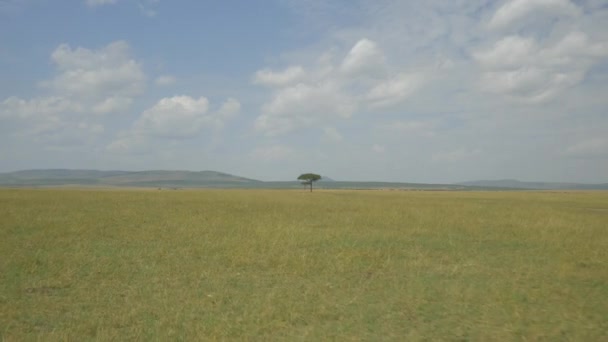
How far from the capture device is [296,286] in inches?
446

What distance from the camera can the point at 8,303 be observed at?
950 centimetres

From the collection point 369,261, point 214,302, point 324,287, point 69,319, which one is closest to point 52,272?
point 69,319

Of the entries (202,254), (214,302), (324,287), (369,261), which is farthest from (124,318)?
(369,261)

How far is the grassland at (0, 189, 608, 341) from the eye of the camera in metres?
8.09

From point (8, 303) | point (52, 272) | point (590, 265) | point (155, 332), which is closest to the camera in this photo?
point (155, 332)

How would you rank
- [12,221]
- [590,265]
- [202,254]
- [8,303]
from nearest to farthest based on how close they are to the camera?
[8,303] → [590,265] → [202,254] → [12,221]

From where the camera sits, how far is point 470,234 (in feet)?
74.6

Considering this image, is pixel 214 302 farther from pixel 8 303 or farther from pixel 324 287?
pixel 8 303

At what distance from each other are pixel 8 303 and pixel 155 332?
13.6 feet

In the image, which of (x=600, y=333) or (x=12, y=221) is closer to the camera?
(x=600, y=333)

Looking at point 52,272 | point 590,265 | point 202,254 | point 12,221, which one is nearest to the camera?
point 52,272

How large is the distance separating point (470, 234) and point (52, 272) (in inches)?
747

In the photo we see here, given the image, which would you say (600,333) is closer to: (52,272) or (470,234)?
(52,272)

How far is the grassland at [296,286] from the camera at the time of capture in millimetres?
8086
